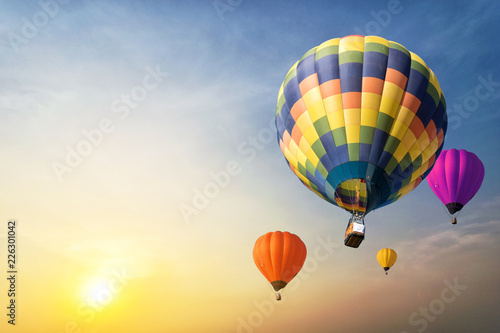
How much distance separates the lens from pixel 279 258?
21.9m

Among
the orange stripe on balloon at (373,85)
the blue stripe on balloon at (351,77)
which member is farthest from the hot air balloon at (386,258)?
the blue stripe on balloon at (351,77)

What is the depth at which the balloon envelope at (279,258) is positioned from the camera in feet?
71.8

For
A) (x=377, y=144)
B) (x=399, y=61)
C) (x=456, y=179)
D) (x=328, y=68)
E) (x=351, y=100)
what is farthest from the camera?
(x=456, y=179)

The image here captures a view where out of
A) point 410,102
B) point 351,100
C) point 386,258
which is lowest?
point 410,102

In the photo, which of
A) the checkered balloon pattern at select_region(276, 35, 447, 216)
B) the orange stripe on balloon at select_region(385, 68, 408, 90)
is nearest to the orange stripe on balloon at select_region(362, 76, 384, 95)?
the checkered balloon pattern at select_region(276, 35, 447, 216)

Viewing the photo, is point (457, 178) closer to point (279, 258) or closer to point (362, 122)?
point (279, 258)

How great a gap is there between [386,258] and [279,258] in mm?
12962

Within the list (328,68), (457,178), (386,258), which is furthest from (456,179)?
(328,68)

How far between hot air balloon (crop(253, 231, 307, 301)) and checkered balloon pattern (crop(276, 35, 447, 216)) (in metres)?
7.83

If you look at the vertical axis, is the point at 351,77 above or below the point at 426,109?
above

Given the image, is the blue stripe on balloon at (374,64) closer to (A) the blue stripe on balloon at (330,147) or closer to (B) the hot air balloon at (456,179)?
(A) the blue stripe on balloon at (330,147)

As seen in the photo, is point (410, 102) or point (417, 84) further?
point (417, 84)

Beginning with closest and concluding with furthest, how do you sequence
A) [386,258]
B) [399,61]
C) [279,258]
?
[399,61] → [279,258] → [386,258]

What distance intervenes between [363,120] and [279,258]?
37.1 ft
